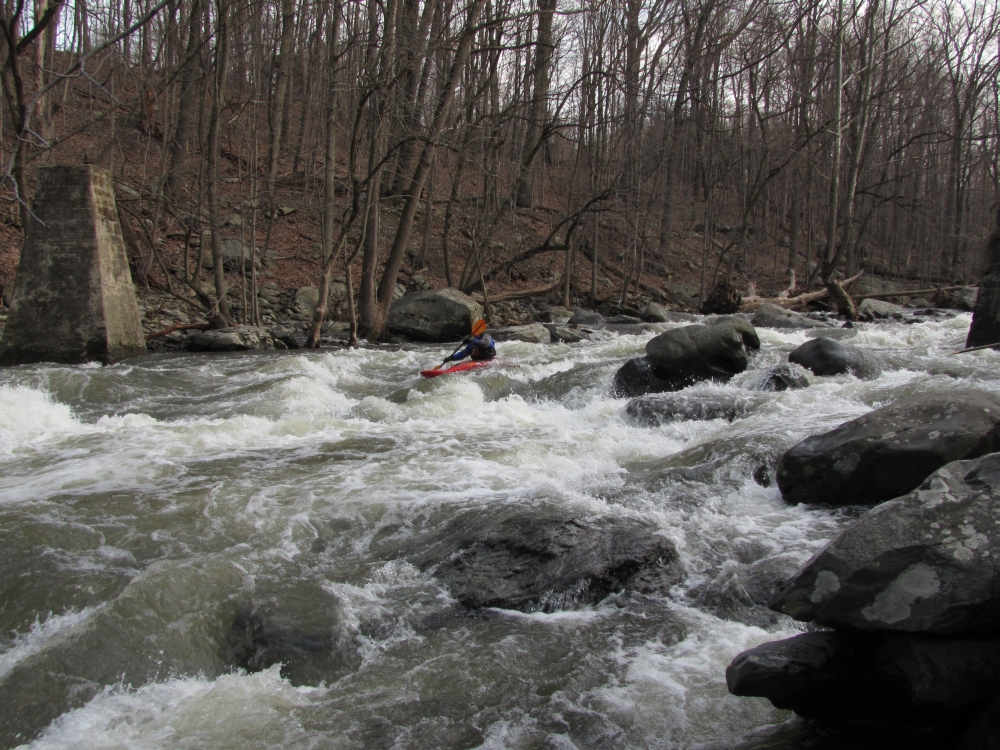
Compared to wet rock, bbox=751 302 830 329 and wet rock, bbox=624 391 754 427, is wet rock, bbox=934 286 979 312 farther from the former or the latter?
wet rock, bbox=624 391 754 427

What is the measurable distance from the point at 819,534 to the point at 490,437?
10.7 feet

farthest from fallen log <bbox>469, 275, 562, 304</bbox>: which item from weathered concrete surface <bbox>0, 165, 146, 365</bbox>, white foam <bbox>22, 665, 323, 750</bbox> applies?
white foam <bbox>22, 665, 323, 750</bbox>

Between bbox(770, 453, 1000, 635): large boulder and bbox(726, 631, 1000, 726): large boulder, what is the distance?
9 centimetres

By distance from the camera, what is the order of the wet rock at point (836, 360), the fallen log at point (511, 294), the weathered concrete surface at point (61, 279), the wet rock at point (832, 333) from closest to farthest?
the wet rock at point (836, 360) < the weathered concrete surface at point (61, 279) < the wet rock at point (832, 333) < the fallen log at point (511, 294)

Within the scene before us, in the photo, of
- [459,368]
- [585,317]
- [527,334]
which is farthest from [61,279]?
[585,317]

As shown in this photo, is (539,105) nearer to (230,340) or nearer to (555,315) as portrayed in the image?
(555,315)

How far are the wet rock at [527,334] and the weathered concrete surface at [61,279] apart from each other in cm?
659

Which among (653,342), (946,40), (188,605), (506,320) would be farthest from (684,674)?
(946,40)

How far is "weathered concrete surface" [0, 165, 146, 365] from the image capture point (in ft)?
32.8

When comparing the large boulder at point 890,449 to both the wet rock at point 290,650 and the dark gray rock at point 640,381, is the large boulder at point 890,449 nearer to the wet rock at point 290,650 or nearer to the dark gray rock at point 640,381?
the wet rock at point 290,650

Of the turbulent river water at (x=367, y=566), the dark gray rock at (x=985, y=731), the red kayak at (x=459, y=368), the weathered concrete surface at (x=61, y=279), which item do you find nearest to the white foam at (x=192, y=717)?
the turbulent river water at (x=367, y=566)

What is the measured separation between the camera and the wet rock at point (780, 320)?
572 inches

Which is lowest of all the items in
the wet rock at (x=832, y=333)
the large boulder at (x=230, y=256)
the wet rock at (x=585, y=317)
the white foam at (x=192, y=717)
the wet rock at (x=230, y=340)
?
the white foam at (x=192, y=717)

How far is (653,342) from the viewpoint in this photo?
29.6 feet
